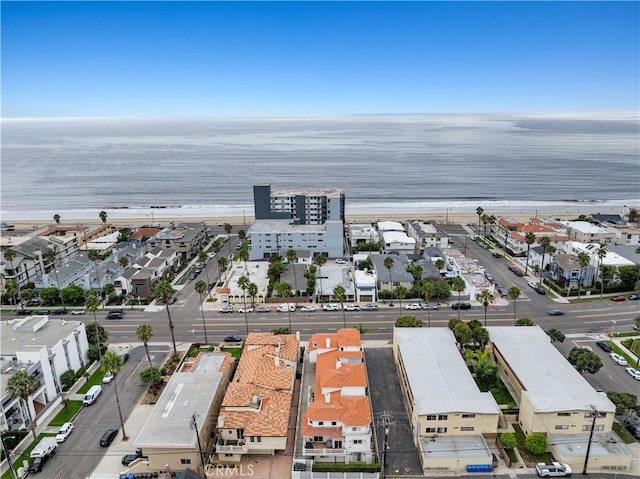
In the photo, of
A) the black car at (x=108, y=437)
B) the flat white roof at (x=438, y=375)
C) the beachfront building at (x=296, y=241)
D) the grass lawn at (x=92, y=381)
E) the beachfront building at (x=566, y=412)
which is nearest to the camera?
the beachfront building at (x=566, y=412)

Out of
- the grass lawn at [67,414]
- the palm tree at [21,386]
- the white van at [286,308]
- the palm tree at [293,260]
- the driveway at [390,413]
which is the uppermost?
the palm tree at [21,386]

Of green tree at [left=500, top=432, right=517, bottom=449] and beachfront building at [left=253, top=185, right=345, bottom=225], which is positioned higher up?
beachfront building at [left=253, top=185, right=345, bottom=225]

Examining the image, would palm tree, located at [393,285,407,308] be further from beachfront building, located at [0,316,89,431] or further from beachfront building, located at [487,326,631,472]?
beachfront building, located at [0,316,89,431]

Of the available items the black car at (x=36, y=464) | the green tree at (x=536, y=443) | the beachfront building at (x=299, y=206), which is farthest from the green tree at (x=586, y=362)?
the beachfront building at (x=299, y=206)

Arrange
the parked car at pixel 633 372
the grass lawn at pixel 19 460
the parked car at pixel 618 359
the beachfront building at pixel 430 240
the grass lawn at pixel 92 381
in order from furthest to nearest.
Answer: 1. the beachfront building at pixel 430 240
2. the parked car at pixel 618 359
3. the parked car at pixel 633 372
4. the grass lawn at pixel 92 381
5. the grass lawn at pixel 19 460

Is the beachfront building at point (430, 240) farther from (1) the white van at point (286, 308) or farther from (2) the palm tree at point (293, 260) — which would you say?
(1) the white van at point (286, 308)

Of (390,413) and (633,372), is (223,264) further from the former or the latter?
(633,372)

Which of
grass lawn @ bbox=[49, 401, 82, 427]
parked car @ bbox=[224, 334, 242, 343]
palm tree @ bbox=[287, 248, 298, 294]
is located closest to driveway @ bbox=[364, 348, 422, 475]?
parked car @ bbox=[224, 334, 242, 343]

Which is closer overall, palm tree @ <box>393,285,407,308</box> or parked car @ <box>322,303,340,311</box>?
palm tree @ <box>393,285,407,308</box>
